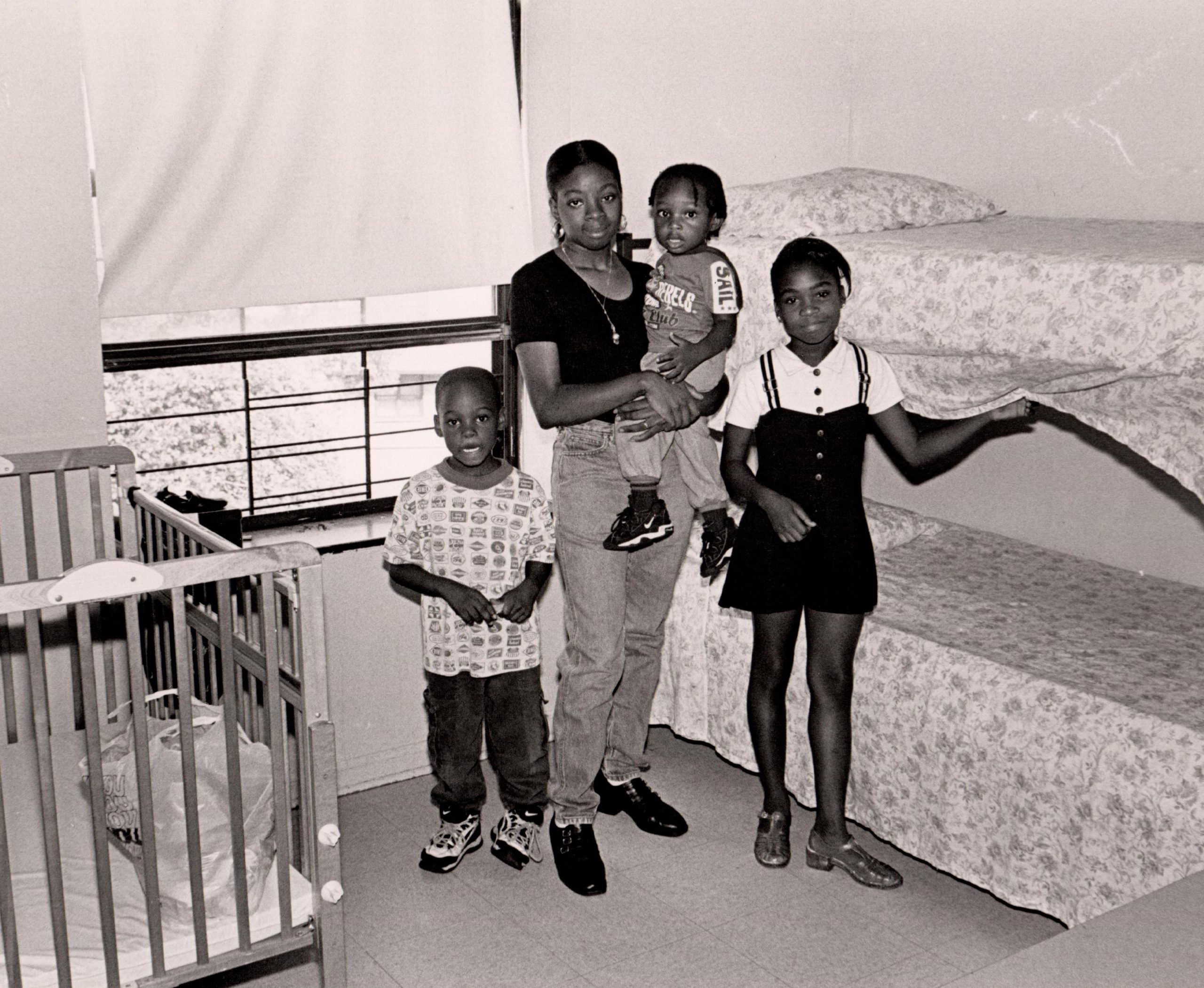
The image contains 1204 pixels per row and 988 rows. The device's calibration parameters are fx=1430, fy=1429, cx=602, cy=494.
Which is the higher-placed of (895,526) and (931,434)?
(931,434)

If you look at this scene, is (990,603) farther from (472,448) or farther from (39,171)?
(39,171)

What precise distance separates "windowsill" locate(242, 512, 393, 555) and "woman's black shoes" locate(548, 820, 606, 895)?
89cm

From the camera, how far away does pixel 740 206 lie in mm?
3811

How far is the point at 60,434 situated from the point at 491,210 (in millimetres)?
1187

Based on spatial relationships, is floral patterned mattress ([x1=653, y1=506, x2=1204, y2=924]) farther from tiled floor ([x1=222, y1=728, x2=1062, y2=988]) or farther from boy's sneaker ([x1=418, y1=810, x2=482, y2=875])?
boy's sneaker ([x1=418, y1=810, x2=482, y2=875])

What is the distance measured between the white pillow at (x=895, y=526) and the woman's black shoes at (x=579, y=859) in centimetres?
123

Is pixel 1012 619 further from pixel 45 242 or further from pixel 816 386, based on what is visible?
pixel 45 242

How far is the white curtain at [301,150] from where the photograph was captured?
10.1ft

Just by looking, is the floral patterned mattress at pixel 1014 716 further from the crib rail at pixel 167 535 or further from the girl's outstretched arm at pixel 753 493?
the crib rail at pixel 167 535

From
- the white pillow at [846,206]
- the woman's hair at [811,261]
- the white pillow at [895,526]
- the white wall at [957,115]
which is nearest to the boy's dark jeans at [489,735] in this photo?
the white wall at [957,115]

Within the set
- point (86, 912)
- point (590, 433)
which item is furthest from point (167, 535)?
point (590, 433)

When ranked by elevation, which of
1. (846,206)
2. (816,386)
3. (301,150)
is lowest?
(816,386)

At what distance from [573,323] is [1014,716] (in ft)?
3.94

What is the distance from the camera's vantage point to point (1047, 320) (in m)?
2.91
